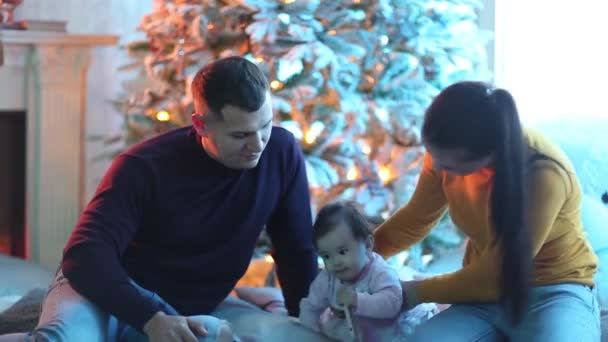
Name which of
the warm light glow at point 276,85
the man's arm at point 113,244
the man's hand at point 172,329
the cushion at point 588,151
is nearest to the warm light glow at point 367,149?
the warm light glow at point 276,85

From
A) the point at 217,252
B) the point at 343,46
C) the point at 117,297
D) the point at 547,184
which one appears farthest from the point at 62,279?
the point at 343,46

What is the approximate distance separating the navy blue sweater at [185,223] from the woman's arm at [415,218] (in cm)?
17

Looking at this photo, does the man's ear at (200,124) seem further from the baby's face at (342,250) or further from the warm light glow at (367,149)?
the warm light glow at (367,149)

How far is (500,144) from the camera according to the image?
1806mm

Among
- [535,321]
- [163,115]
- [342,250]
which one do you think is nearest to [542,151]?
[535,321]

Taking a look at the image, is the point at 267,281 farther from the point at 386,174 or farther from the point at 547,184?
the point at 547,184

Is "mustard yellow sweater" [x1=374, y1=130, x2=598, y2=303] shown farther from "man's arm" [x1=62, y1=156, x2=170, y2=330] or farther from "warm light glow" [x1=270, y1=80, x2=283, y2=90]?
"warm light glow" [x1=270, y1=80, x2=283, y2=90]

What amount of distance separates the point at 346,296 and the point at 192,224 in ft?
1.18

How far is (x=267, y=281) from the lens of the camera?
11.2 feet

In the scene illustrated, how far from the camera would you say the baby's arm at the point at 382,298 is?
191cm

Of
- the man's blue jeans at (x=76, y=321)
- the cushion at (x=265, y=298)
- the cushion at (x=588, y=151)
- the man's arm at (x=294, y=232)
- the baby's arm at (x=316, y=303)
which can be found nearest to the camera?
the man's blue jeans at (x=76, y=321)

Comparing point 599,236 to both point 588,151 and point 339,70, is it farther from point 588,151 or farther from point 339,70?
point 339,70

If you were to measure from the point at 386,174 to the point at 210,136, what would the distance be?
4.29 feet

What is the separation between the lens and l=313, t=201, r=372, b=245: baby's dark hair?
195 centimetres
